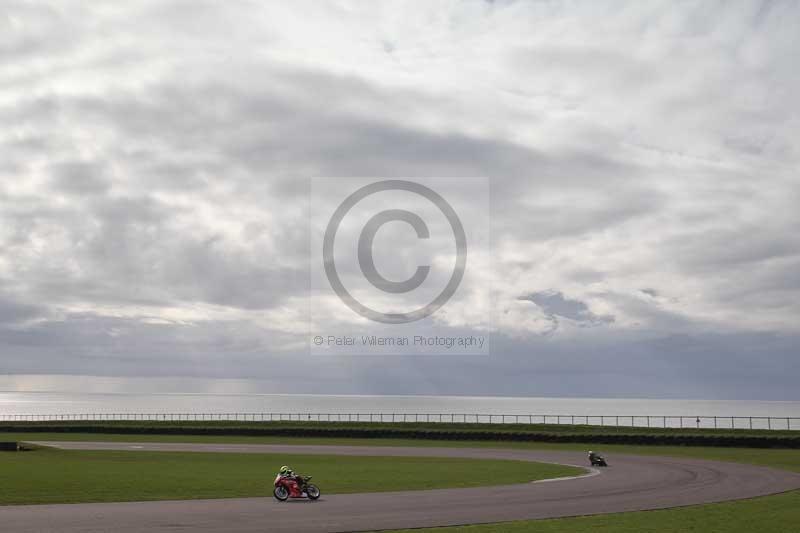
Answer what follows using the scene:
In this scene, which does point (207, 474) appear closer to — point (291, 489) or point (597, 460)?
point (291, 489)

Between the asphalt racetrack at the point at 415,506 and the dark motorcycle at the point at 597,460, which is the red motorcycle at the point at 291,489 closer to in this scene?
the asphalt racetrack at the point at 415,506

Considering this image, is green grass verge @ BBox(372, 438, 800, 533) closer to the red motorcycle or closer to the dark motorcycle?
the red motorcycle

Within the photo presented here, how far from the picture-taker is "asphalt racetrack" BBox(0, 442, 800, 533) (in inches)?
997

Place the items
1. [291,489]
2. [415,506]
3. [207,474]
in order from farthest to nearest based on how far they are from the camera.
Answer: [207,474] < [291,489] < [415,506]

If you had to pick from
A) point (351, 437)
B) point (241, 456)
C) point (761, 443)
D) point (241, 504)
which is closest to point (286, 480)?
point (241, 504)

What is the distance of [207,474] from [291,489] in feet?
41.7

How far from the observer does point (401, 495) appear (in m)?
34.0

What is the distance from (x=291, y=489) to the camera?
106 feet

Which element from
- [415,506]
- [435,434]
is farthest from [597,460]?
[435,434]

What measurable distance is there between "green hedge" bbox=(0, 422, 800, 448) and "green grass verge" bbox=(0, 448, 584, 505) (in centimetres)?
2808

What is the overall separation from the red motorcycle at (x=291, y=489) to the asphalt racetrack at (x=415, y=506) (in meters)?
0.31

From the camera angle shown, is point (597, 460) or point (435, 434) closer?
point (597, 460)

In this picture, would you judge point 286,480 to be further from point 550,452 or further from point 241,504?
point 550,452

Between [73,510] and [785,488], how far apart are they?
31.2 metres
